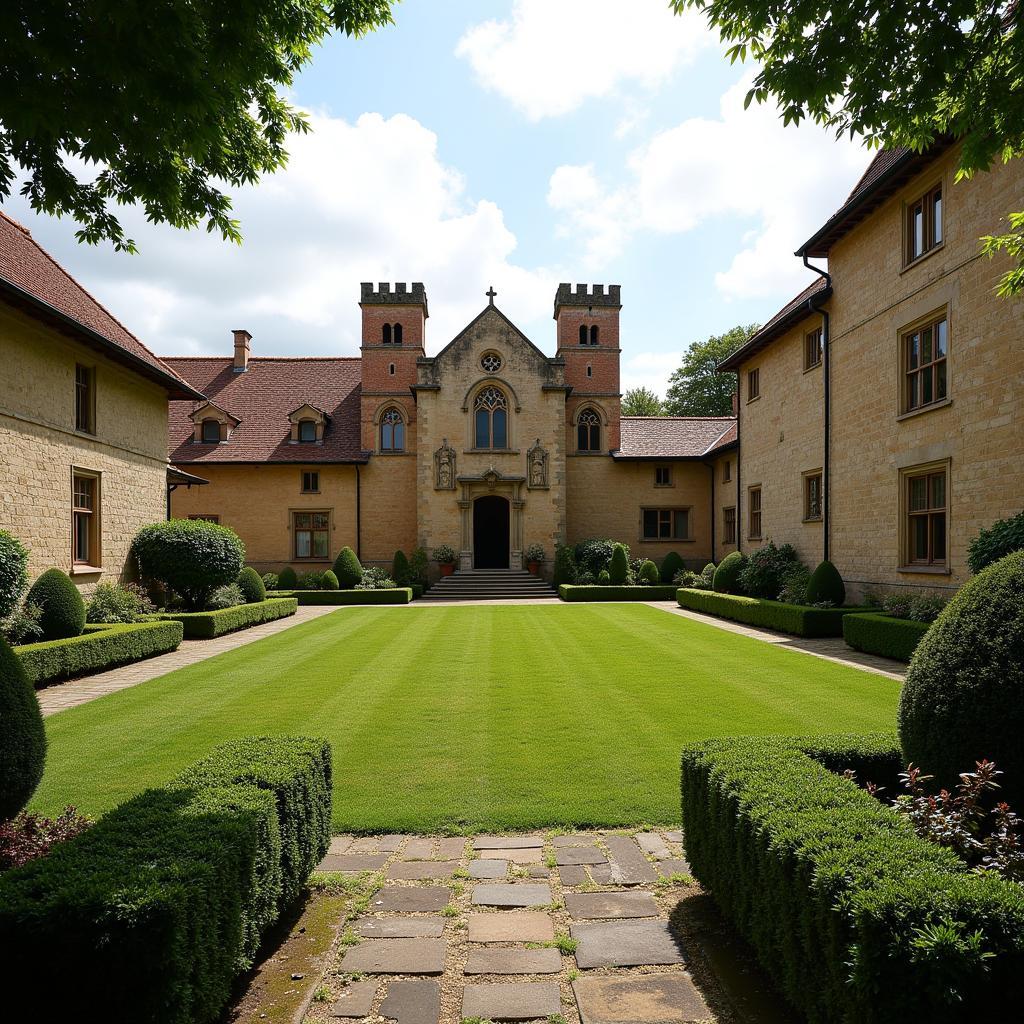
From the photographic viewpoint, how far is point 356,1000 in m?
3.25

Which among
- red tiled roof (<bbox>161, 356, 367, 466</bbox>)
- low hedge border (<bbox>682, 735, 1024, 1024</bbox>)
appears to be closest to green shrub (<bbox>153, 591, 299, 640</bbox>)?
red tiled roof (<bbox>161, 356, 367, 466</bbox>)

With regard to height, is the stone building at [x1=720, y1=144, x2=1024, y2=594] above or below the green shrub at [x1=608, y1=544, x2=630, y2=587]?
above

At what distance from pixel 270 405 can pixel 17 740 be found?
3010 centimetres

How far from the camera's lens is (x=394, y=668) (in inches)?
462

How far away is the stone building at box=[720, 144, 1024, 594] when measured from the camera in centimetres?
1213

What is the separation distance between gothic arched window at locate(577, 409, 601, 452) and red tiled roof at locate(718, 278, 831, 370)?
8.87 metres

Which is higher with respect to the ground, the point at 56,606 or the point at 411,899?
the point at 56,606

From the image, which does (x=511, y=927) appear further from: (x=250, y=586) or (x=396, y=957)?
(x=250, y=586)

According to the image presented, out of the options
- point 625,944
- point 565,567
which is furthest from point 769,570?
point 625,944

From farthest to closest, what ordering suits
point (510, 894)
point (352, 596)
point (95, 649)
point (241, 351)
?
point (241, 351)
point (352, 596)
point (95, 649)
point (510, 894)

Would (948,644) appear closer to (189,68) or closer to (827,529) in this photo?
(189,68)

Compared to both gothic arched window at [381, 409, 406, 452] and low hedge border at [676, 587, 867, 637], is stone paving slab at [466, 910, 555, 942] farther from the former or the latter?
gothic arched window at [381, 409, 406, 452]

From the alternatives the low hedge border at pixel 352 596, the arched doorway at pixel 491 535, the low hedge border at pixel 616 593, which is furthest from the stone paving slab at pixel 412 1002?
the arched doorway at pixel 491 535

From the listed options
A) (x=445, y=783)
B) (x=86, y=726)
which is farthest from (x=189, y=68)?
(x=86, y=726)
